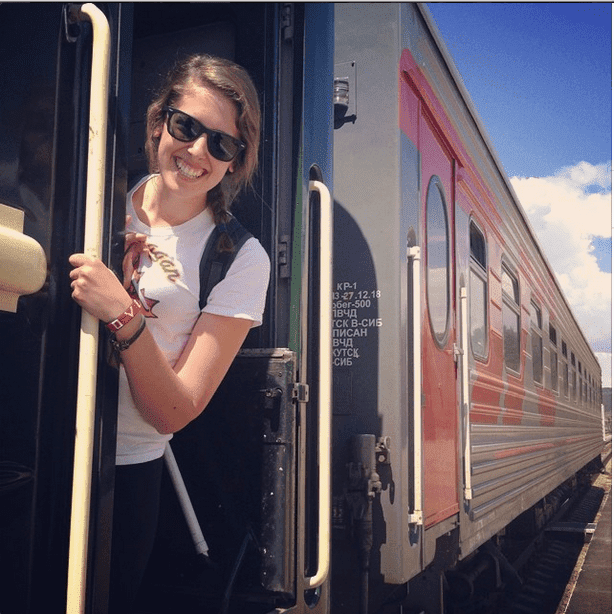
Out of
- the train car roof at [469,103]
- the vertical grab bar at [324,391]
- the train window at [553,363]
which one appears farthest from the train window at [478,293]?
the train window at [553,363]

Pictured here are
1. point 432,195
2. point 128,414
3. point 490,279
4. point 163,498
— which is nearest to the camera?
point 128,414

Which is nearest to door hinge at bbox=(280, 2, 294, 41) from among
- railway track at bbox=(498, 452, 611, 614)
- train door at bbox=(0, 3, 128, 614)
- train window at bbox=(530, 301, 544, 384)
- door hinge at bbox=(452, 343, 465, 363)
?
train door at bbox=(0, 3, 128, 614)

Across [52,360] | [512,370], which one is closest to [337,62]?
[52,360]

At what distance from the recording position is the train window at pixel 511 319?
17.3ft

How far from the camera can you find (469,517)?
3875mm

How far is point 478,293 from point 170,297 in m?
3.09

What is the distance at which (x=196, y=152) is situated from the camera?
1.72 m

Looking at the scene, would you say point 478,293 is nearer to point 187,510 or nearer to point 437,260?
point 437,260

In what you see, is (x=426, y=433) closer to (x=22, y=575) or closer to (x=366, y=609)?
(x=366, y=609)

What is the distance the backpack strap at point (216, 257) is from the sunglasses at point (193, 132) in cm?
17

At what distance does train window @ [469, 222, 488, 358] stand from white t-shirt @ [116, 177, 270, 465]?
259cm

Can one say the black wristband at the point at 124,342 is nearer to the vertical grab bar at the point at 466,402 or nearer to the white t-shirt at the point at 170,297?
the white t-shirt at the point at 170,297

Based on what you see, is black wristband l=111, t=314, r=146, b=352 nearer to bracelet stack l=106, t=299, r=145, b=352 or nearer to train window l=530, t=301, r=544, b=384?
bracelet stack l=106, t=299, r=145, b=352

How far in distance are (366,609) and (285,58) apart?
187cm
